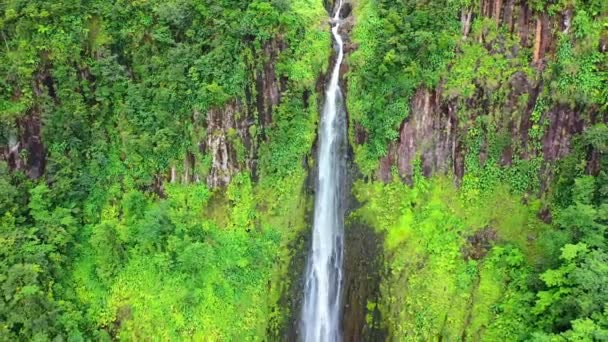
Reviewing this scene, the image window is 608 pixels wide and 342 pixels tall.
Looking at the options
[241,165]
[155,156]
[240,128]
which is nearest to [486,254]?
[241,165]

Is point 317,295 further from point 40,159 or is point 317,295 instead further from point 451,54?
point 40,159

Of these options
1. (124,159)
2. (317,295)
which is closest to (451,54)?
(317,295)

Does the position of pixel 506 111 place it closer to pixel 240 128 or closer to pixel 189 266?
pixel 240 128

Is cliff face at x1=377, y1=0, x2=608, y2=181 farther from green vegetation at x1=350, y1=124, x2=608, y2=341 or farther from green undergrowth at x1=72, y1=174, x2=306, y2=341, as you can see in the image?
green undergrowth at x1=72, y1=174, x2=306, y2=341

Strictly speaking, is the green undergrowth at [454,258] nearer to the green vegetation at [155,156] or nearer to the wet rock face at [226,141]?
the green vegetation at [155,156]

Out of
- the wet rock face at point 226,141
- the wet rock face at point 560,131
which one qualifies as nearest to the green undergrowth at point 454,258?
the wet rock face at point 560,131

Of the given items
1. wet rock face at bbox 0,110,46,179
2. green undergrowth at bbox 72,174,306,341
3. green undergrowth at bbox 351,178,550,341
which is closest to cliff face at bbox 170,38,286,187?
green undergrowth at bbox 72,174,306,341
